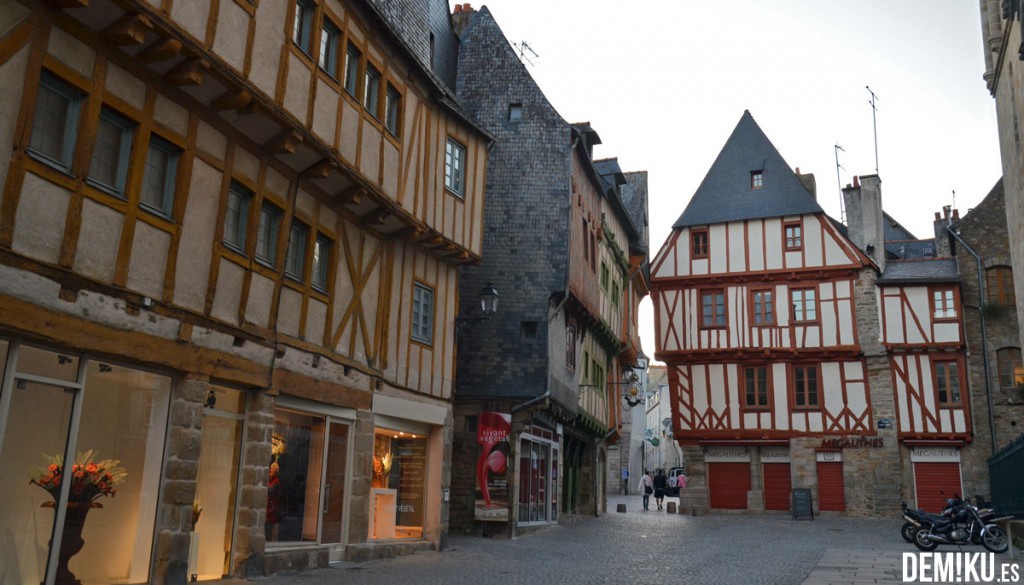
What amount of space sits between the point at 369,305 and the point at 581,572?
438 centimetres

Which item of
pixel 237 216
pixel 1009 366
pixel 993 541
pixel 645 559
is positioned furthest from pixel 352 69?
pixel 1009 366

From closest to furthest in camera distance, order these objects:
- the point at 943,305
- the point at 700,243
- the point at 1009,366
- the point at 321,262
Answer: the point at 321,262
the point at 1009,366
the point at 943,305
the point at 700,243

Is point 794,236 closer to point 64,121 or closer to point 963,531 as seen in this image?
point 963,531

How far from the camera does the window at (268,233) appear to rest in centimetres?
930

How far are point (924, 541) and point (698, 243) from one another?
16.4 meters

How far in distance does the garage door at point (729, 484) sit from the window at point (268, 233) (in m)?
20.7

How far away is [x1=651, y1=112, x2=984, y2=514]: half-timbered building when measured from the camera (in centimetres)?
2531

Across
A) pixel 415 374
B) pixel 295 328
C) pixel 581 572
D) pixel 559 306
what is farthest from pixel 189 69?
pixel 559 306

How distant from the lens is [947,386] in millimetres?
25406

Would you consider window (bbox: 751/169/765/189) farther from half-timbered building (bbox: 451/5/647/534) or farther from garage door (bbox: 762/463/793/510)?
garage door (bbox: 762/463/793/510)

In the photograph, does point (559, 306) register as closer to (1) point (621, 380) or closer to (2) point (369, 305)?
(2) point (369, 305)

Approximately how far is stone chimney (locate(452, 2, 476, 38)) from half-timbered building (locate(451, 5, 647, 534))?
5 centimetres

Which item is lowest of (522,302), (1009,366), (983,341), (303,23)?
(522,302)

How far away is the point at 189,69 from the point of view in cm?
753
